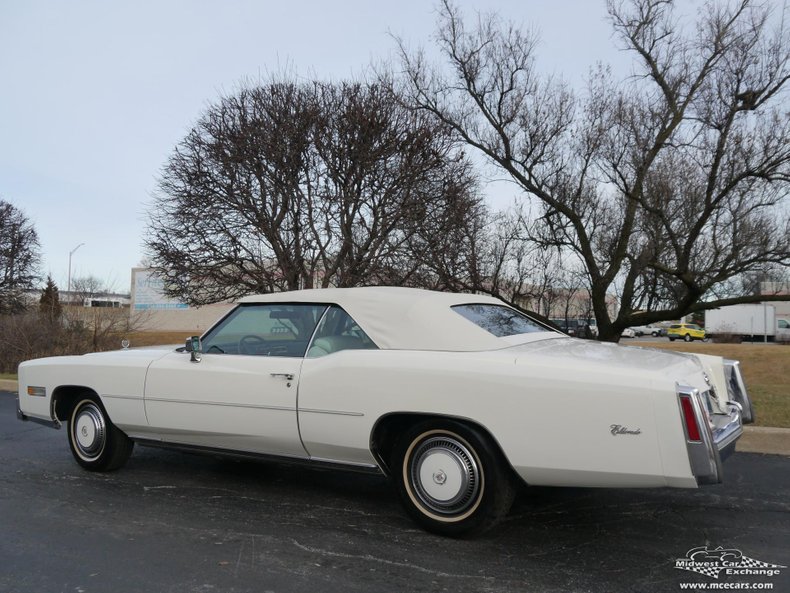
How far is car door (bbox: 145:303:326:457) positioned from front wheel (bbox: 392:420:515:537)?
776 mm

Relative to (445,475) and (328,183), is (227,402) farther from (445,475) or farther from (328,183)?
(328,183)

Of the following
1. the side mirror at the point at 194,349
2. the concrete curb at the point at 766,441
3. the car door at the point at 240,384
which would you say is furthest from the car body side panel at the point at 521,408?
the concrete curb at the point at 766,441

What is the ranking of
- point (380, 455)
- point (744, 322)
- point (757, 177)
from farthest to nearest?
1. point (744, 322)
2. point (757, 177)
3. point (380, 455)

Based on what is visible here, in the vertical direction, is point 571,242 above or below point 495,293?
above

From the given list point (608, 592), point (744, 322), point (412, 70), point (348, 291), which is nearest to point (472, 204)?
point (412, 70)

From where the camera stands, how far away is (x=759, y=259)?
11.2 m

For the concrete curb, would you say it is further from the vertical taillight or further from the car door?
the car door

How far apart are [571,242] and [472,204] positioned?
2553mm

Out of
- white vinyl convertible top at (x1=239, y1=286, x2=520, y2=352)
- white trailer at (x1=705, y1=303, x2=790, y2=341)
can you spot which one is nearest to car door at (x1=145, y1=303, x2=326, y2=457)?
white vinyl convertible top at (x1=239, y1=286, x2=520, y2=352)

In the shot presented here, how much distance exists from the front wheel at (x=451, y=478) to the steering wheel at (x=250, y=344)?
133cm

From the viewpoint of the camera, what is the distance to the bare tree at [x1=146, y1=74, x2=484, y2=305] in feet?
47.9

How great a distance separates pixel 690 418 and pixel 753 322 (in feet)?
156

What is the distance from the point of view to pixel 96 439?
5.14 meters

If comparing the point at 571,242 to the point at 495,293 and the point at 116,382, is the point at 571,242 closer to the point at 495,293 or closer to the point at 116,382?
the point at 495,293
